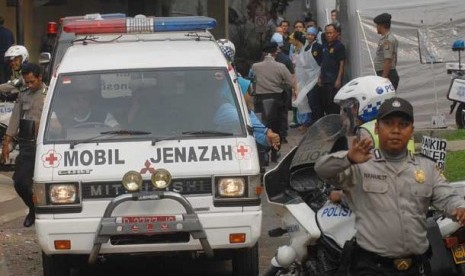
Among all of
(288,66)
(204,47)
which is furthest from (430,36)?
(204,47)

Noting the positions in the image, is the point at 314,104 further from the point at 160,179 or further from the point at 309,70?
the point at 160,179

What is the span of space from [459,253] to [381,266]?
58 centimetres

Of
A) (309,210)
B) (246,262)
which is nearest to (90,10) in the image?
(246,262)

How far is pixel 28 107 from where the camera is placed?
10.7 m

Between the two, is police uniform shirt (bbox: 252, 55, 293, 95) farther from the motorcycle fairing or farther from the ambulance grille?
the motorcycle fairing

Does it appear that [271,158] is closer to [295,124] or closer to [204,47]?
[295,124]

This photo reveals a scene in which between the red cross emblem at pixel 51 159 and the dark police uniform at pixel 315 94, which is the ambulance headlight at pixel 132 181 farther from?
the dark police uniform at pixel 315 94

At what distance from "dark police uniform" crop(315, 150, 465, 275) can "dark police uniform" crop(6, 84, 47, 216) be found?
19.2ft

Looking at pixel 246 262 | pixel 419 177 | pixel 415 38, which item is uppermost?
pixel 419 177

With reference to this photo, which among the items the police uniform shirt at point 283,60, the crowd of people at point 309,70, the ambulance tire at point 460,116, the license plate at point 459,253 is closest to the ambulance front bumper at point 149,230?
the license plate at point 459,253

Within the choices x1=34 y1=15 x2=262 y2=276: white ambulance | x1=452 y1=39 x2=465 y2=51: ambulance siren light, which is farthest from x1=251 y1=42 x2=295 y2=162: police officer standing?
x1=34 y1=15 x2=262 y2=276: white ambulance

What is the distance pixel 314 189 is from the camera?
604 cm

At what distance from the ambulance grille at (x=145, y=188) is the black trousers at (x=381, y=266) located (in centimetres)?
264

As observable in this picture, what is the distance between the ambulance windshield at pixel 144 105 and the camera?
8.26m
